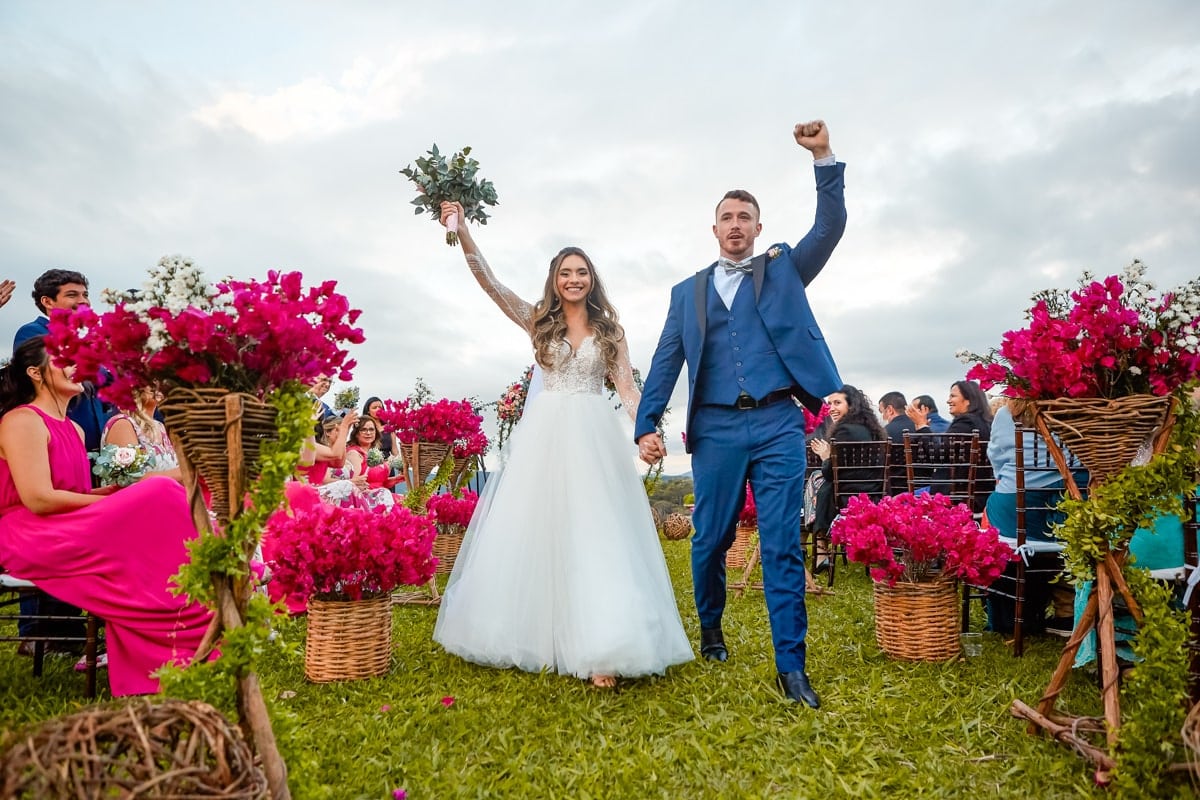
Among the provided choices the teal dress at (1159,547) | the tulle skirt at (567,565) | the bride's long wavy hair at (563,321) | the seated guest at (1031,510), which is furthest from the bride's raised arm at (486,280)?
the teal dress at (1159,547)

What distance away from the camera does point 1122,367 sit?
251 centimetres

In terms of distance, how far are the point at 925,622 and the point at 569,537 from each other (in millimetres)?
2017

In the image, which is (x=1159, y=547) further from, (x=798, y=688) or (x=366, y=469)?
(x=366, y=469)

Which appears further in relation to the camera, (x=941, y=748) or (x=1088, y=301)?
(x=941, y=748)

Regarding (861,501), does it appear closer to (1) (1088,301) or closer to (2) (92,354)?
(1) (1088,301)

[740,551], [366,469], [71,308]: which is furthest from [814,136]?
[366,469]

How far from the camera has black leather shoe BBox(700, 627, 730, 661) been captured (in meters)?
4.12

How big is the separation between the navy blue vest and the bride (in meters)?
0.68

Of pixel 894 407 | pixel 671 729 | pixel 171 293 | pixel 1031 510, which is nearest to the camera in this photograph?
pixel 171 293

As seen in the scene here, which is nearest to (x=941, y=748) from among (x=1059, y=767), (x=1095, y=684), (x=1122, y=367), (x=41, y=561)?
(x=1059, y=767)

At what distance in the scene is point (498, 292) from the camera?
4.78 m

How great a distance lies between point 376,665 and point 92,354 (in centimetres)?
244

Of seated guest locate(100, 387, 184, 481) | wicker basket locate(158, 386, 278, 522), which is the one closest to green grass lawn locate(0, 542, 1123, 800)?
wicker basket locate(158, 386, 278, 522)

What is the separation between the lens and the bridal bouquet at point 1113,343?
243cm
